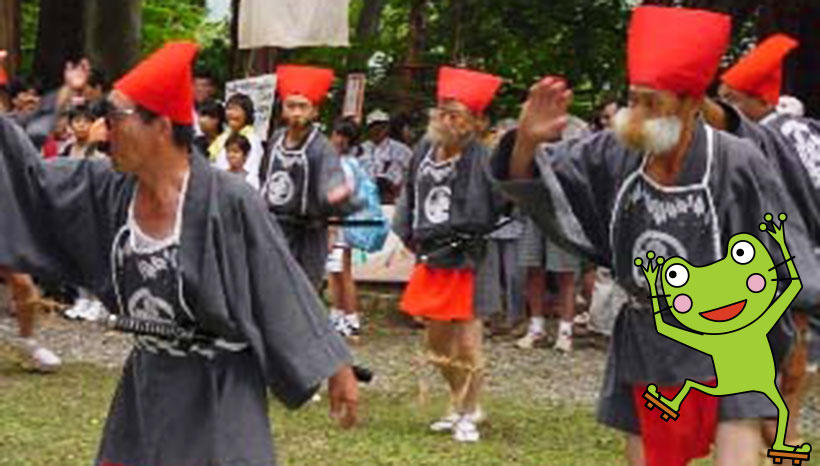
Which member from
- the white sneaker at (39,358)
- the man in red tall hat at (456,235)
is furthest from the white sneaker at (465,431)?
the white sneaker at (39,358)

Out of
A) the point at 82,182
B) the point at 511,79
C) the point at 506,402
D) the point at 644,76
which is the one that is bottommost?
the point at 506,402

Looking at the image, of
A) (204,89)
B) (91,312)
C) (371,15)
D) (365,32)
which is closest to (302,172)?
(204,89)

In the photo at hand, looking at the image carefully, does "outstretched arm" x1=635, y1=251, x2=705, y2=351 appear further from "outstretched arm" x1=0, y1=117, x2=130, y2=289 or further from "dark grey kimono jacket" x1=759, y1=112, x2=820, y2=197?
"dark grey kimono jacket" x1=759, y1=112, x2=820, y2=197

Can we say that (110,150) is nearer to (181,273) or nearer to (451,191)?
(181,273)

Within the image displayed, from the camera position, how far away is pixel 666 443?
5.25 meters

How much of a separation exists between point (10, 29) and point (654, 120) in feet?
41.1

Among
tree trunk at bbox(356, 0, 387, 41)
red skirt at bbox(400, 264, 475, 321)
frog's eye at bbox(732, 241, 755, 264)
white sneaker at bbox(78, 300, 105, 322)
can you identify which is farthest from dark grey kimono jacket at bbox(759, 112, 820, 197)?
tree trunk at bbox(356, 0, 387, 41)

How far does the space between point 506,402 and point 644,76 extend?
5030mm

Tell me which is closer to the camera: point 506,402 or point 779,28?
point 506,402

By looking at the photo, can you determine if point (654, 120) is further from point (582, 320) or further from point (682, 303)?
point (582, 320)

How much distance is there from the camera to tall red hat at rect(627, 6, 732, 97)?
17.0 feet

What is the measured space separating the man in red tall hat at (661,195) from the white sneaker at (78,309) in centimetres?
778

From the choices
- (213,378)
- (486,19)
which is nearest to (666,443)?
(213,378)

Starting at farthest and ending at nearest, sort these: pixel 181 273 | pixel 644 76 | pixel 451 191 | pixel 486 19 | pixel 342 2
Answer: pixel 486 19, pixel 342 2, pixel 451 191, pixel 644 76, pixel 181 273
